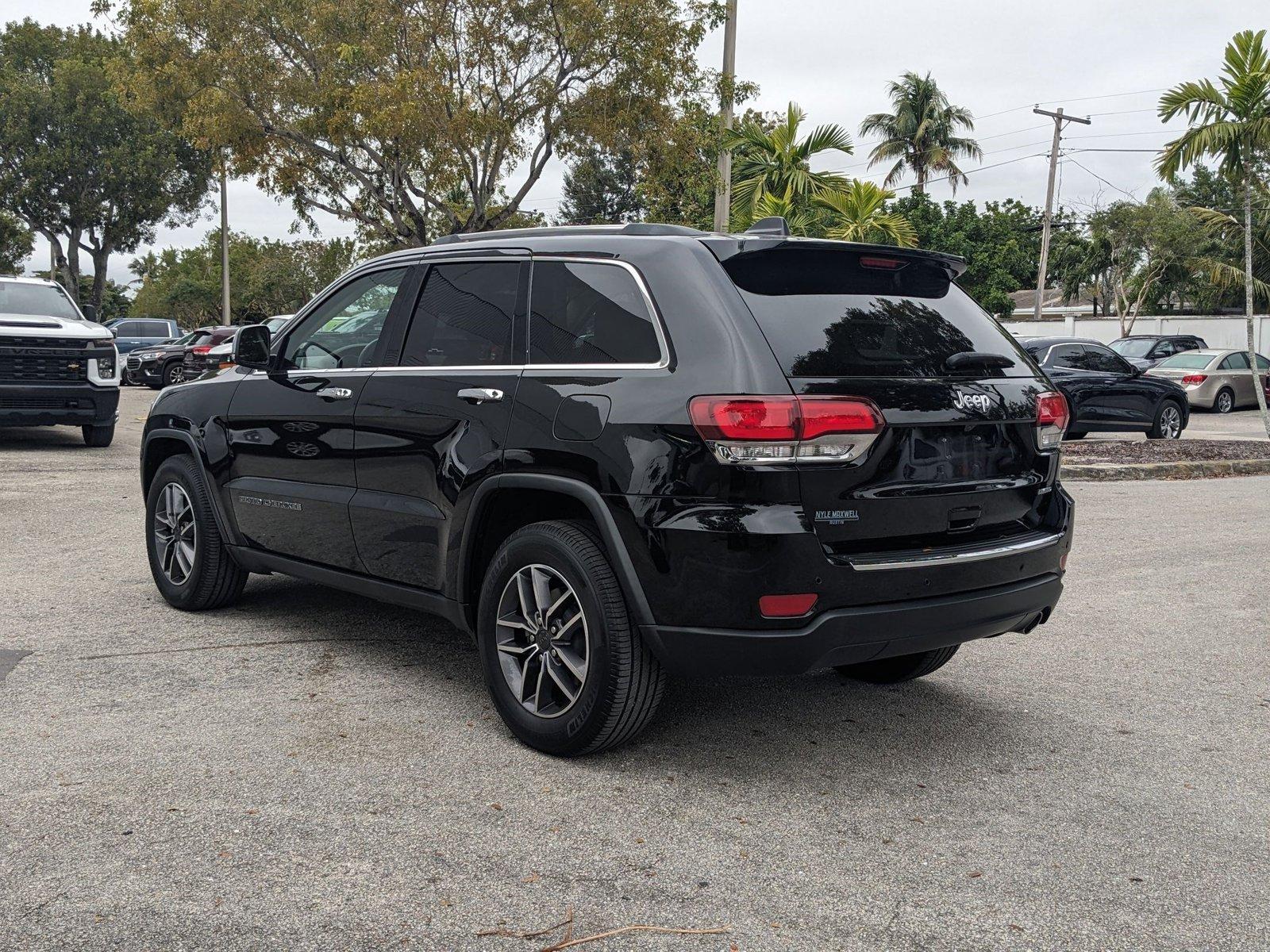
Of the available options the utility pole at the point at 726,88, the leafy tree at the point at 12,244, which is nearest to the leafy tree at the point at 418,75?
the utility pole at the point at 726,88

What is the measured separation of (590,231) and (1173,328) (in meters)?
43.6

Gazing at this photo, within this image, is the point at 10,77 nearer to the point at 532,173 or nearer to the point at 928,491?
the point at 532,173

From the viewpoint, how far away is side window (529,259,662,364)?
412cm

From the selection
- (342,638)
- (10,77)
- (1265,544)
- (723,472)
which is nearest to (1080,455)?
(1265,544)

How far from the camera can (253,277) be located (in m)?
63.0

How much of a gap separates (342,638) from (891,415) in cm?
308

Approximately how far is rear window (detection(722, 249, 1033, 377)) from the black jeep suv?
0.4 inches

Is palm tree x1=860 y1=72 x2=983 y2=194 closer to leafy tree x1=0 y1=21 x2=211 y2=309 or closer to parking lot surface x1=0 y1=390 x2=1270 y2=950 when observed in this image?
leafy tree x1=0 y1=21 x2=211 y2=309

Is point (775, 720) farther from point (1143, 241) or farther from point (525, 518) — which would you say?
point (1143, 241)

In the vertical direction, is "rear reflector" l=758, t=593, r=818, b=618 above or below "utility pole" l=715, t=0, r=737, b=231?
below

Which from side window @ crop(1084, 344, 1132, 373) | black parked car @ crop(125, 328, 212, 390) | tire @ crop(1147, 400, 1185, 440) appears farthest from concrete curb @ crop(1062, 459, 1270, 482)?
black parked car @ crop(125, 328, 212, 390)

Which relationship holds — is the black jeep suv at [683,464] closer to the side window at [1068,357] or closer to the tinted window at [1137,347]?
the side window at [1068,357]

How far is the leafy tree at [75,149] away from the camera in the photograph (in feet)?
134

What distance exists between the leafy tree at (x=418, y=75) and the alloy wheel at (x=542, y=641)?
60.4 feet
